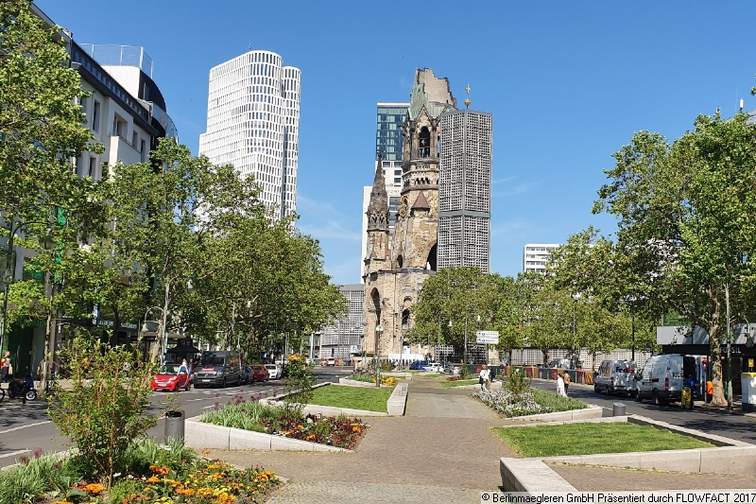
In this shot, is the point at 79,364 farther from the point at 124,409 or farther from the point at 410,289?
the point at 410,289

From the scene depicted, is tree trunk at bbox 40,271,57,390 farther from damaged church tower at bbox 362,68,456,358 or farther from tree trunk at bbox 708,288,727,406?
damaged church tower at bbox 362,68,456,358

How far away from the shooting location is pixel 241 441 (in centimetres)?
1437

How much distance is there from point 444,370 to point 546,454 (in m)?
73.4

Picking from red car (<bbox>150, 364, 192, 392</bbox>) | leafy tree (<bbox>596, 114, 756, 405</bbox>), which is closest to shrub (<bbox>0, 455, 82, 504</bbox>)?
leafy tree (<bbox>596, 114, 756, 405</bbox>)

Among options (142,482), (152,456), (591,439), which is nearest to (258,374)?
(591,439)

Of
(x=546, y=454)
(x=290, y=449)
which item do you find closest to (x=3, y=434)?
(x=290, y=449)

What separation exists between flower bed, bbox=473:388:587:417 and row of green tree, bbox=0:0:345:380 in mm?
14094

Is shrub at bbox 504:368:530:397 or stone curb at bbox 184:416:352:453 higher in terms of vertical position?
shrub at bbox 504:368:530:397

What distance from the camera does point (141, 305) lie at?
4572 centimetres

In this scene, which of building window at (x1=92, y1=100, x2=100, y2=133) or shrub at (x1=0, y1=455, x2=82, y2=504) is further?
building window at (x1=92, y1=100, x2=100, y2=133)

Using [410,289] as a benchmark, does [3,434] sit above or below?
below

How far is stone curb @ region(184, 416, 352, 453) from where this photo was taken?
46.8ft

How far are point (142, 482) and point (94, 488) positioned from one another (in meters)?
0.75

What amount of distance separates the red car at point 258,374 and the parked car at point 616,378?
20482 mm
